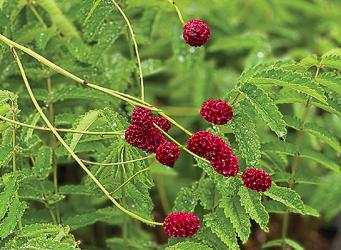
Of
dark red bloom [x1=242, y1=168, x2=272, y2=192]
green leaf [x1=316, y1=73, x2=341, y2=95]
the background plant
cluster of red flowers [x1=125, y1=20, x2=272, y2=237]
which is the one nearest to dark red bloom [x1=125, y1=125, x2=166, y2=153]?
cluster of red flowers [x1=125, y1=20, x2=272, y2=237]

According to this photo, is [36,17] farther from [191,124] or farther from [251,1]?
[251,1]

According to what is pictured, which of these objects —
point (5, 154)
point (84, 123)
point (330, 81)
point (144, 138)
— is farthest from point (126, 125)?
point (330, 81)

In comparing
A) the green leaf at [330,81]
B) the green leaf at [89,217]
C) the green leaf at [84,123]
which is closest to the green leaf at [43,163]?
the green leaf at [89,217]

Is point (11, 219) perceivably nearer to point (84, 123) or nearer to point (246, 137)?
point (84, 123)

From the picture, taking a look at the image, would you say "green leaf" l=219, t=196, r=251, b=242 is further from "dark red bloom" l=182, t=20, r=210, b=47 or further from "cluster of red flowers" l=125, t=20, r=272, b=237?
"dark red bloom" l=182, t=20, r=210, b=47

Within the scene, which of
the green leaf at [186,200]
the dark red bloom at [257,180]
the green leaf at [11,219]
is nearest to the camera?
the dark red bloom at [257,180]

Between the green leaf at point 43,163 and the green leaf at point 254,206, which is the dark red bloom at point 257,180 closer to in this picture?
the green leaf at point 254,206

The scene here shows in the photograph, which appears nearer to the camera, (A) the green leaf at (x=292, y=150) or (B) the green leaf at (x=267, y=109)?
(B) the green leaf at (x=267, y=109)
